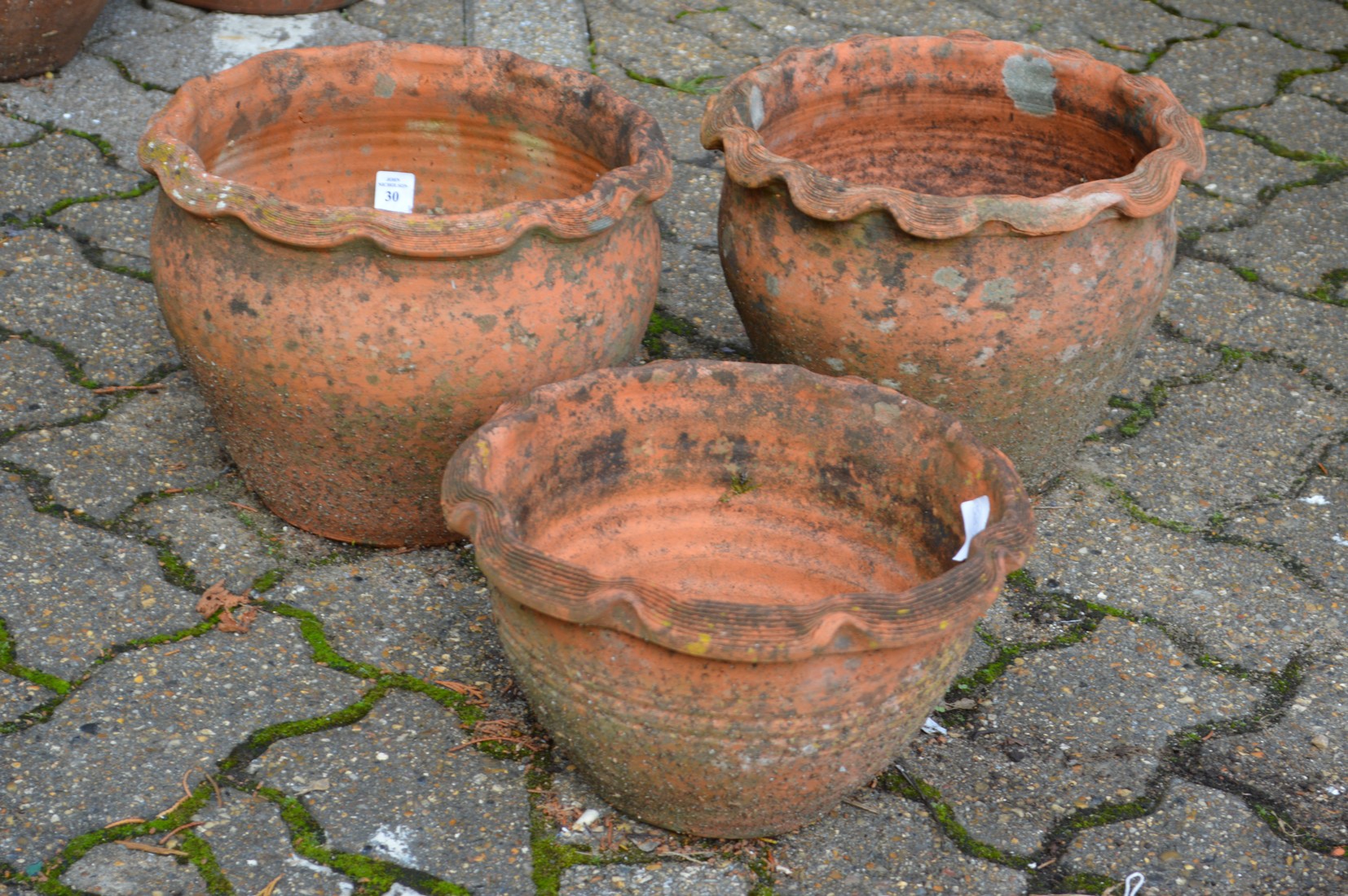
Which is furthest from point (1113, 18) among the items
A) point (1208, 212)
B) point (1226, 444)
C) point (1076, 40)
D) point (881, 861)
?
point (881, 861)

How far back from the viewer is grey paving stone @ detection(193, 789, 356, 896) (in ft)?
6.25

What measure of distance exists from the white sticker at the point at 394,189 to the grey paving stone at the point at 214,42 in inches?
48.1

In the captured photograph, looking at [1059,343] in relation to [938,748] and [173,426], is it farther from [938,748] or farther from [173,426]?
[173,426]

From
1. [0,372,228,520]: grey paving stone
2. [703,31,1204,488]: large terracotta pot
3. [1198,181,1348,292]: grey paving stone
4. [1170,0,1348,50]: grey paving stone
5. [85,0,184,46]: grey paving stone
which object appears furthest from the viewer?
[1170,0,1348,50]: grey paving stone

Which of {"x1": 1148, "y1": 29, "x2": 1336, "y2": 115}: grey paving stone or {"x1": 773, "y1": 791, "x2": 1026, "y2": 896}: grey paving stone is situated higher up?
{"x1": 1148, "y1": 29, "x2": 1336, "y2": 115}: grey paving stone

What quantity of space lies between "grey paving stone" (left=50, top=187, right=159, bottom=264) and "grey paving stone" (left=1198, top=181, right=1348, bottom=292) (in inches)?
103

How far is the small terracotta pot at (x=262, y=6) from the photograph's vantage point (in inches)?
165

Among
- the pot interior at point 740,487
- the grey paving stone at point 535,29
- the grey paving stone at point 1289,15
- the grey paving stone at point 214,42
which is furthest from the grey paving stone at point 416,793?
the grey paving stone at point 1289,15

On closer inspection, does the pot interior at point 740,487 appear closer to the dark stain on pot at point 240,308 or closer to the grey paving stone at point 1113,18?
the dark stain on pot at point 240,308

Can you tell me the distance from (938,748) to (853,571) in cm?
31

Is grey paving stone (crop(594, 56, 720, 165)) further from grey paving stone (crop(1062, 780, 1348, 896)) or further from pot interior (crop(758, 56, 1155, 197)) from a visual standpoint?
grey paving stone (crop(1062, 780, 1348, 896))

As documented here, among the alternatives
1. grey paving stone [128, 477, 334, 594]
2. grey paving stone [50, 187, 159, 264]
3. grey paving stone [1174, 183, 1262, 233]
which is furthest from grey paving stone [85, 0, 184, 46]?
grey paving stone [1174, 183, 1262, 233]

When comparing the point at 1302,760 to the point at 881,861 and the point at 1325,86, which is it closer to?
the point at 881,861

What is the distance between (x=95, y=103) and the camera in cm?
380
